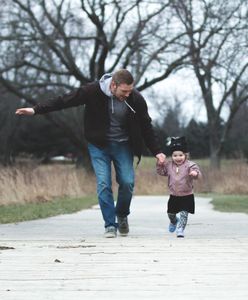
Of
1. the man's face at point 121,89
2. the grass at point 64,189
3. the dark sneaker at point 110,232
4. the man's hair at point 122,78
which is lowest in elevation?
the grass at point 64,189

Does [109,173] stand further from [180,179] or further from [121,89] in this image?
[121,89]

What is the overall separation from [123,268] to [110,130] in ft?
8.21

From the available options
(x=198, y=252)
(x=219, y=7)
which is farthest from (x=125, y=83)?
(x=219, y=7)

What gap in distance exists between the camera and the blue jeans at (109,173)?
7004mm

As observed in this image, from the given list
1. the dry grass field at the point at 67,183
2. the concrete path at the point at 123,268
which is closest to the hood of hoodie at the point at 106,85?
the concrete path at the point at 123,268

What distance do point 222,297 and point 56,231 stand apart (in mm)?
4549

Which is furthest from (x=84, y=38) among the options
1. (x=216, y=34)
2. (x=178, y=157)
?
(x=178, y=157)

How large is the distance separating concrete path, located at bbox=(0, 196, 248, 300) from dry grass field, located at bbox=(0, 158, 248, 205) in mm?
10075

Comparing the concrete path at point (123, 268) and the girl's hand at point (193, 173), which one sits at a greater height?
the girl's hand at point (193, 173)

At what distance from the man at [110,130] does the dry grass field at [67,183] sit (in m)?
9.19

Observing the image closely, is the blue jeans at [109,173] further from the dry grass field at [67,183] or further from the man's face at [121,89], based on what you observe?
the dry grass field at [67,183]

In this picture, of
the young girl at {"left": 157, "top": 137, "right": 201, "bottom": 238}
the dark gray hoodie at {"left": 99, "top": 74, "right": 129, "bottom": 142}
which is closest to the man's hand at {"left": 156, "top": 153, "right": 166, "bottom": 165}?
the young girl at {"left": 157, "top": 137, "right": 201, "bottom": 238}

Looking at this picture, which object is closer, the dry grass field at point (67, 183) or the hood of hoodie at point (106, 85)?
the hood of hoodie at point (106, 85)

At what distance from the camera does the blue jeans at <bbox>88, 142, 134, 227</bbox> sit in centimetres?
700
